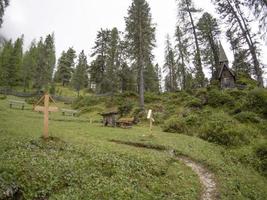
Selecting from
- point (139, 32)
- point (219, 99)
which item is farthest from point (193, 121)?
point (139, 32)

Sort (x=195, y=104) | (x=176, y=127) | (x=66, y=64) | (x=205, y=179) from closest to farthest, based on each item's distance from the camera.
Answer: (x=205, y=179) → (x=176, y=127) → (x=195, y=104) → (x=66, y=64)

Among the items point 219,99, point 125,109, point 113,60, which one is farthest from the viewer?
point 113,60

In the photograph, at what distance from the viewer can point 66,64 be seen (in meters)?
74.3

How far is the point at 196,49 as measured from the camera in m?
37.6

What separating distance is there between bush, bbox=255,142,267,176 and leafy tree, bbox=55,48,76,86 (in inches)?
2577

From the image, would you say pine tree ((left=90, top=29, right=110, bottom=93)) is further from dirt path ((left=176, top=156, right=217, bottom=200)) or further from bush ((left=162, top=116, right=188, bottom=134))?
dirt path ((left=176, top=156, right=217, bottom=200))

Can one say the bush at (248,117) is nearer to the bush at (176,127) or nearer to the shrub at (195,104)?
the bush at (176,127)

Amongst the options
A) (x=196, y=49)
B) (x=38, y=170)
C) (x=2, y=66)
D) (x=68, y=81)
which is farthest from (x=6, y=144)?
(x=68, y=81)

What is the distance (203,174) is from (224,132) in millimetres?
7044

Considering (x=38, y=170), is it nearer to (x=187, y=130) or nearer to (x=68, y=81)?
(x=187, y=130)

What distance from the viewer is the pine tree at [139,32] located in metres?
32.0

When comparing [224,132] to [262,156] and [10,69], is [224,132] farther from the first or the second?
[10,69]

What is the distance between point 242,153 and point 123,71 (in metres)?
36.9

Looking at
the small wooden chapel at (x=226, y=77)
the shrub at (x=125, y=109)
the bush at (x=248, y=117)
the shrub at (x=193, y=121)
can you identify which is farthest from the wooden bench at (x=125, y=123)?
the small wooden chapel at (x=226, y=77)
